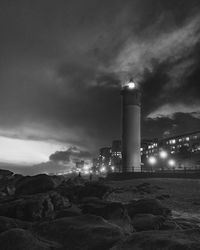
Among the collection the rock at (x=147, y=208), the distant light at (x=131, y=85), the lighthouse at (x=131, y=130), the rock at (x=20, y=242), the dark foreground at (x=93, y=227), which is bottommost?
the rock at (x=20, y=242)

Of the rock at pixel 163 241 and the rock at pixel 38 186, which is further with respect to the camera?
the rock at pixel 38 186

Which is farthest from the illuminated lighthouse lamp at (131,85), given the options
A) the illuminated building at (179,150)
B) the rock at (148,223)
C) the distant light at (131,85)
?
the rock at (148,223)

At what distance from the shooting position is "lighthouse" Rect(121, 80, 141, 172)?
5131cm

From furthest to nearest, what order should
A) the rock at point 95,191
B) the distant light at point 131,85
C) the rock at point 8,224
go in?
the distant light at point 131,85 < the rock at point 95,191 < the rock at point 8,224

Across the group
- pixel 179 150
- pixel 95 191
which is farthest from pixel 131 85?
pixel 179 150

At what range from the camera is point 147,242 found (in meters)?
6.31

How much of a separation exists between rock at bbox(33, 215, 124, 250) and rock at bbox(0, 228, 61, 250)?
0.50 meters

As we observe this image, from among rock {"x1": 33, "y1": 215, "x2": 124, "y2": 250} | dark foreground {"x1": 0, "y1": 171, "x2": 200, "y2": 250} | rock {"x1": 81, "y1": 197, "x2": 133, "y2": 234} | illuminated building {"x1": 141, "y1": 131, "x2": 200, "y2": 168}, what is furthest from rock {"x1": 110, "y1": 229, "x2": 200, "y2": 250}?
illuminated building {"x1": 141, "y1": 131, "x2": 200, "y2": 168}

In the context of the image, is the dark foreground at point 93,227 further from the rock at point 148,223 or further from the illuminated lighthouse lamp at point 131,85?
the illuminated lighthouse lamp at point 131,85

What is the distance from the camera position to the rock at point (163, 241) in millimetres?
5913

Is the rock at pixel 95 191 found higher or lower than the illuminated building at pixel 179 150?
lower

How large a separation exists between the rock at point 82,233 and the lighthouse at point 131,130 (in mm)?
41602

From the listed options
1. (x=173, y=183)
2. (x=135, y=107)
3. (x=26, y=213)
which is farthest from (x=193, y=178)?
(x=26, y=213)

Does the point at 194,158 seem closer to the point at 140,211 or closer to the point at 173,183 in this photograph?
the point at 173,183
